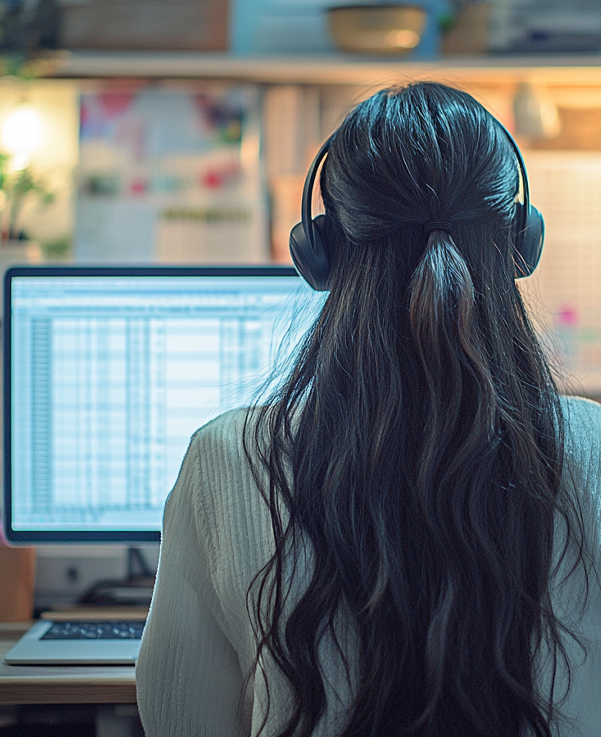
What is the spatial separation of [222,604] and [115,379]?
361mm

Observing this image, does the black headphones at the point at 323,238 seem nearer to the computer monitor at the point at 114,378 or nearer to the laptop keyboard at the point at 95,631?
the computer monitor at the point at 114,378

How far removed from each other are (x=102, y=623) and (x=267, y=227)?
0.94 meters

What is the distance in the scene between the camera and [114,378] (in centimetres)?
86

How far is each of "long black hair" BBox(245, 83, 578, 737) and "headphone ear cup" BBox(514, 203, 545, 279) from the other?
0.05 metres

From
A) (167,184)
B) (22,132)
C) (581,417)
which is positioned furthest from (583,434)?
(22,132)

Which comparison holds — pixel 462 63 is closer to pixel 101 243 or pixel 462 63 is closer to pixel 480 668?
pixel 101 243

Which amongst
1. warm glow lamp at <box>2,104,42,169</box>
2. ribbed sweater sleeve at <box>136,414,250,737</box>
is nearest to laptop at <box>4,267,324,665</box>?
ribbed sweater sleeve at <box>136,414,250,737</box>

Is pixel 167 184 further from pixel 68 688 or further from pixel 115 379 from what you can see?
pixel 68 688

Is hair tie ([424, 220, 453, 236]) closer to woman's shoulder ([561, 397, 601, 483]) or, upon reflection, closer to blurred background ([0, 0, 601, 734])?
woman's shoulder ([561, 397, 601, 483])

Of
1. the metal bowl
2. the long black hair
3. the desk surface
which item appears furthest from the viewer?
the metal bowl

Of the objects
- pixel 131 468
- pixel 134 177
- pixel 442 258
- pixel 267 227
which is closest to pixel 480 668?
pixel 442 258

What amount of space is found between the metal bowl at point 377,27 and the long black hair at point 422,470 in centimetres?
93

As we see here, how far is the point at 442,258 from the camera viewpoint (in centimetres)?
52

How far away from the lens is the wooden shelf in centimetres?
143
